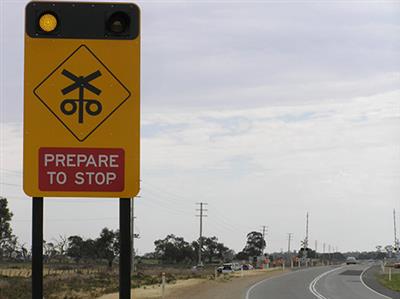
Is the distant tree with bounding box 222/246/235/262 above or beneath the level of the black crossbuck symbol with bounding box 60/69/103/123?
beneath

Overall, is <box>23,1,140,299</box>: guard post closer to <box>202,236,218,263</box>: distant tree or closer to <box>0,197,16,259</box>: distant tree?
<box>0,197,16,259</box>: distant tree

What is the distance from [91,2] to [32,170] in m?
A: 1.29

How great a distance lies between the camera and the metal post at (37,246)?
4.97m

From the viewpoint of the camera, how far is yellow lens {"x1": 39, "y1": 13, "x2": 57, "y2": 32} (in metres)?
5.03

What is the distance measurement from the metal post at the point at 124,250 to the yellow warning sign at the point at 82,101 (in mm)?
100

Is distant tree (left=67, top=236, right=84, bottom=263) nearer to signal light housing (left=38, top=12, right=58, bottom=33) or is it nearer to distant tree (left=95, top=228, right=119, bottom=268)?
distant tree (left=95, top=228, right=119, bottom=268)

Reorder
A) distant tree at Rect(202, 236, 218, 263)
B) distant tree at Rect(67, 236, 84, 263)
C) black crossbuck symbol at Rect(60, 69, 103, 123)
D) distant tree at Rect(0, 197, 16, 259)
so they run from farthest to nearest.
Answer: distant tree at Rect(202, 236, 218, 263), distant tree at Rect(67, 236, 84, 263), distant tree at Rect(0, 197, 16, 259), black crossbuck symbol at Rect(60, 69, 103, 123)

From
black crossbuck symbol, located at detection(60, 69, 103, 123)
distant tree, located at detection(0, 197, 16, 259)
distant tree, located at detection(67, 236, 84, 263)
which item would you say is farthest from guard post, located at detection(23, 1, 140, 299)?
distant tree, located at detection(67, 236, 84, 263)

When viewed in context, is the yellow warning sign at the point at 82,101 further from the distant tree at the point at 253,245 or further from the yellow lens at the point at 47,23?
the distant tree at the point at 253,245

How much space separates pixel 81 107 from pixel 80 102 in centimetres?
4

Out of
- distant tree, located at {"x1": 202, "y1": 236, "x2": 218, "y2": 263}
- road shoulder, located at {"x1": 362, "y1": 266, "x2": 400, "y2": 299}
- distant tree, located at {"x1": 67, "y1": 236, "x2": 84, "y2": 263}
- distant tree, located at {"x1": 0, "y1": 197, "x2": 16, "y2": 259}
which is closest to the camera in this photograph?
road shoulder, located at {"x1": 362, "y1": 266, "x2": 400, "y2": 299}

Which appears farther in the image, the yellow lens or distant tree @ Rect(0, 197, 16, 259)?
distant tree @ Rect(0, 197, 16, 259)

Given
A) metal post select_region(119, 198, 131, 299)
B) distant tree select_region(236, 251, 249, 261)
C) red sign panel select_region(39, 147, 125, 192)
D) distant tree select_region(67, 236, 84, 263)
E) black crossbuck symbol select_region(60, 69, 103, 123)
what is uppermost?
black crossbuck symbol select_region(60, 69, 103, 123)

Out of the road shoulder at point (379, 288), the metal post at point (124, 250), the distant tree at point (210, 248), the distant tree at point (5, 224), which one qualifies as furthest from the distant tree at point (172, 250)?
the metal post at point (124, 250)
